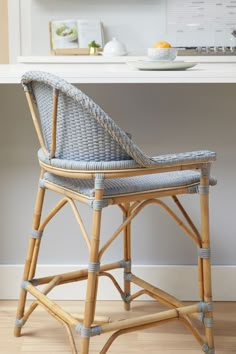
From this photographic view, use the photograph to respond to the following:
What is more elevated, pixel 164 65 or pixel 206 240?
pixel 164 65

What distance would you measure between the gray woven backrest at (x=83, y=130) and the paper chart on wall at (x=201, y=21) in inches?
104

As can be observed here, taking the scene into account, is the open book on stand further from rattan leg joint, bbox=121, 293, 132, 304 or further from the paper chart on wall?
Answer: rattan leg joint, bbox=121, 293, 132, 304

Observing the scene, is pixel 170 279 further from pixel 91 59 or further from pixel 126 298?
pixel 91 59

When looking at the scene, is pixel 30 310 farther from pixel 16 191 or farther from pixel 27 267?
pixel 16 191

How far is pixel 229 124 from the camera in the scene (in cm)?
255

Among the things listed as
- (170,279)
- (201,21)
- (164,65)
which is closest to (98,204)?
(164,65)

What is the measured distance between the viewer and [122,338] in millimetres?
2336

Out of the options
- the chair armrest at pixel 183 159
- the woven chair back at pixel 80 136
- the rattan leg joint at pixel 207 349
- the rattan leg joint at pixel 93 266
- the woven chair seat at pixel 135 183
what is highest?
the woven chair back at pixel 80 136

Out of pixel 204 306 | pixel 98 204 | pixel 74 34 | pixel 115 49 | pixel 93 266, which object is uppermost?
pixel 74 34

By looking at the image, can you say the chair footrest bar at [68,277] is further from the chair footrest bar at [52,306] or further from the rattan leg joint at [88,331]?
the rattan leg joint at [88,331]

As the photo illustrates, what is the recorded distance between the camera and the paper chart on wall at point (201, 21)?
4.47 meters

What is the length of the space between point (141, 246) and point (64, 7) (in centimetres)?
232

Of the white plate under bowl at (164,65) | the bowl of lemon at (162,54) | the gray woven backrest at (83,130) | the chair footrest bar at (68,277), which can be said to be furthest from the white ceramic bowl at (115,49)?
the gray woven backrest at (83,130)

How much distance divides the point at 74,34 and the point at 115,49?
422mm
